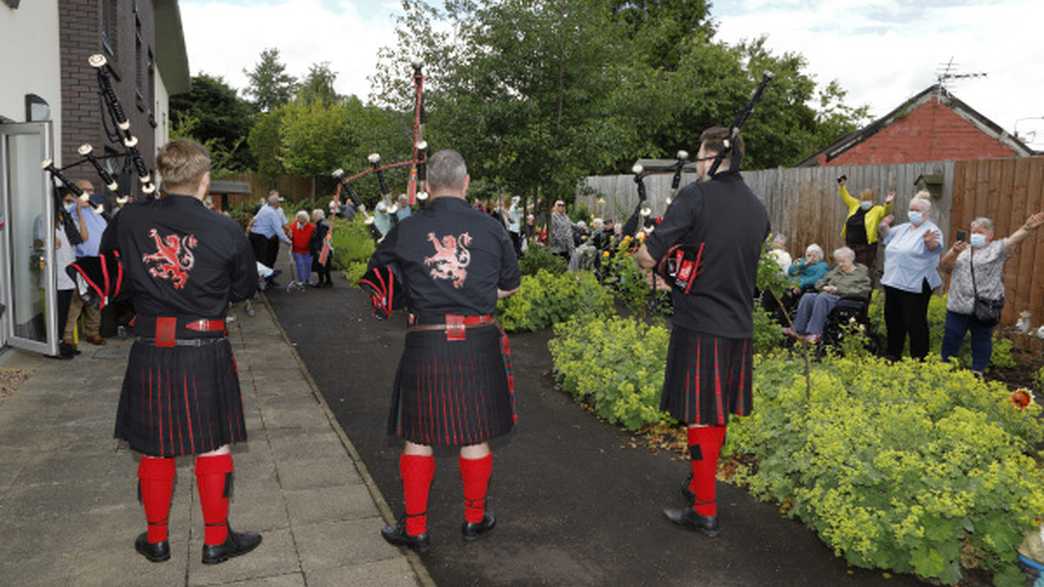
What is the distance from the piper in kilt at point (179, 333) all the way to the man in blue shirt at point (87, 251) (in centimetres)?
493

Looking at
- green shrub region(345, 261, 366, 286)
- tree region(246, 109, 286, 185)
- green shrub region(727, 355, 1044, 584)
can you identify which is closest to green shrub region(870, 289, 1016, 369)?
green shrub region(727, 355, 1044, 584)

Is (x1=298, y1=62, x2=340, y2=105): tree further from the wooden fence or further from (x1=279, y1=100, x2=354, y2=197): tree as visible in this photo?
the wooden fence

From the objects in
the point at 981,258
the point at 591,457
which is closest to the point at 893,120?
the point at 981,258

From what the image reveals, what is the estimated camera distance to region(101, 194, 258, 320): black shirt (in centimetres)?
327

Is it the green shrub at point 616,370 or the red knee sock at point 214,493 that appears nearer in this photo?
the red knee sock at point 214,493

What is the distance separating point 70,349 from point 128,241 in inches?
204

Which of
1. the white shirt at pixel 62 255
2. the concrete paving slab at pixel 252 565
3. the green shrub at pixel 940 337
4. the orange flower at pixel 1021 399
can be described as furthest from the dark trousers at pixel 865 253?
the white shirt at pixel 62 255

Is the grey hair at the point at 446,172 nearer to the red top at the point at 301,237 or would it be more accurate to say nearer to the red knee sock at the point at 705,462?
the red knee sock at the point at 705,462

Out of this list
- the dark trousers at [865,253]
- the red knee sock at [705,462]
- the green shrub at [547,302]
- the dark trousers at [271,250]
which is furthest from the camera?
the dark trousers at [271,250]

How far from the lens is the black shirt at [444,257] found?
3451 millimetres

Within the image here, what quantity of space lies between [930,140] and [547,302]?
2033 centimetres

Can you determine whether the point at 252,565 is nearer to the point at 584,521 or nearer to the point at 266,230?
the point at 584,521

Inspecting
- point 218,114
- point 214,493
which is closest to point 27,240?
point 214,493

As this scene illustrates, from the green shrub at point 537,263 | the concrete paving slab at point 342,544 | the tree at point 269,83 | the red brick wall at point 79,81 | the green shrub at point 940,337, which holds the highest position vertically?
the tree at point 269,83
